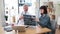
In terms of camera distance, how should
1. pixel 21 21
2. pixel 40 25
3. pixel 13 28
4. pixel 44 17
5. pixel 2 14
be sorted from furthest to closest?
pixel 2 14 < pixel 21 21 < pixel 44 17 < pixel 40 25 < pixel 13 28

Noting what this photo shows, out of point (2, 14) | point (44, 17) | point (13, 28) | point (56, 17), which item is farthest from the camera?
point (2, 14)

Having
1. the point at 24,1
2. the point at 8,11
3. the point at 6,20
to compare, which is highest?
the point at 24,1

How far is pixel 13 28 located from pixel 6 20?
250 cm

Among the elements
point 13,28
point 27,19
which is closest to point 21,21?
point 27,19

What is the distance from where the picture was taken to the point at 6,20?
5449 mm

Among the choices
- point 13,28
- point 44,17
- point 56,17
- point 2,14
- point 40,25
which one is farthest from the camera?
point 2,14

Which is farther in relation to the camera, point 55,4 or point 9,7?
point 9,7

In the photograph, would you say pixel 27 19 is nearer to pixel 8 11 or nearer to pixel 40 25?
pixel 40 25

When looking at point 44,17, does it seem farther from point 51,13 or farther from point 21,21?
point 51,13

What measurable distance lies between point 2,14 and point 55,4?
2152mm

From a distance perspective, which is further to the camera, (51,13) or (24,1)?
(24,1)

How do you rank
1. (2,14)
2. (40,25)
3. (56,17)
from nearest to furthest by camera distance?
(40,25)
(56,17)
(2,14)

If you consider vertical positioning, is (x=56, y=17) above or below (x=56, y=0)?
below

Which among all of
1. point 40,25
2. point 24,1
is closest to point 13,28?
point 40,25
